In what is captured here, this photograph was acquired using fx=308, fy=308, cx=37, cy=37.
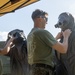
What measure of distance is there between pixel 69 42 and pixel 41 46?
31 centimetres

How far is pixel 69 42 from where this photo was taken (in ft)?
10.9

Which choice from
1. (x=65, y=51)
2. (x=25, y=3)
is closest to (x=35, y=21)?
(x=65, y=51)

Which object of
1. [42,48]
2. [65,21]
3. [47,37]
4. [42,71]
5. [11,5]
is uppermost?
[11,5]

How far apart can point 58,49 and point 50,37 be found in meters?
0.18

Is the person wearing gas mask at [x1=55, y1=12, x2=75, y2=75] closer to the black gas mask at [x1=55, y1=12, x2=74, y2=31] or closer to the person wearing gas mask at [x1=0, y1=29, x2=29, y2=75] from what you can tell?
the black gas mask at [x1=55, y1=12, x2=74, y2=31]

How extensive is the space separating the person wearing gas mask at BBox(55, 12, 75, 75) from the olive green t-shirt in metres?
0.15

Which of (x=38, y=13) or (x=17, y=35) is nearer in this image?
(x=38, y=13)

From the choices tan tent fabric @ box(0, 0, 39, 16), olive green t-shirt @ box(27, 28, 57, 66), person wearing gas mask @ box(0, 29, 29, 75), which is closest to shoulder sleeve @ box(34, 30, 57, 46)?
olive green t-shirt @ box(27, 28, 57, 66)

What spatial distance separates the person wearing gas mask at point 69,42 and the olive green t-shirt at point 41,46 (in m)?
0.15

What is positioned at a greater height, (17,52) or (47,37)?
(47,37)

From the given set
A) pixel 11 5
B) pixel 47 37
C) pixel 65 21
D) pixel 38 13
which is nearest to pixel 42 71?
pixel 47 37

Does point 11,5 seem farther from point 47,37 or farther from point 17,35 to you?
point 47,37

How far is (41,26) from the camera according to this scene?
3496 mm

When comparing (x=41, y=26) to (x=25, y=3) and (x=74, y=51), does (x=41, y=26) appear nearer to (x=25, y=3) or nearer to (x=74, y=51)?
(x=74, y=51)
